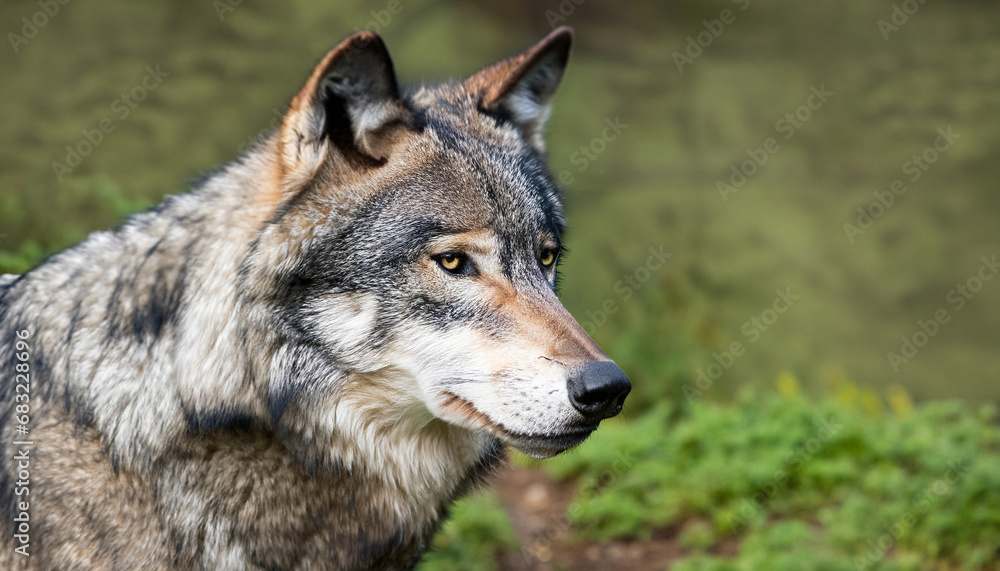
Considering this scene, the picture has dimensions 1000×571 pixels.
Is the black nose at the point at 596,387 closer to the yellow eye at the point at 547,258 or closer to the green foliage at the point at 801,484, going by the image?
the yellow eye at the point at 547,258

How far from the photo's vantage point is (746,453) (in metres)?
5.86

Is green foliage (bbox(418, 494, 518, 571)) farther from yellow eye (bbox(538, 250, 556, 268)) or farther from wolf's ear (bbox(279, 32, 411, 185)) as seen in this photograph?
wolf's ear (bbox(279, 32, 411, 185))

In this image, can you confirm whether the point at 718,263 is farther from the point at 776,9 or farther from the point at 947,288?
the point at 776,9

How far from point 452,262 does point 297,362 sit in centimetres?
59

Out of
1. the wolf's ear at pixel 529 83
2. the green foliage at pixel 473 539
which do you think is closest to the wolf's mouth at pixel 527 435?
the wolf's ear at pixel 529 83

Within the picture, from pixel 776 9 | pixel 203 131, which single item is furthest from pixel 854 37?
pixel 203 131

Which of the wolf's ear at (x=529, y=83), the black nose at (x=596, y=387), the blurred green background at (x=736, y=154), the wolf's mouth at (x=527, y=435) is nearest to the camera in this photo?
the black nose at (x=596, y=387)

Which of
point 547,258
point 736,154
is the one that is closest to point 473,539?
point 547,258

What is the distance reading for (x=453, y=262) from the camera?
2764 mm

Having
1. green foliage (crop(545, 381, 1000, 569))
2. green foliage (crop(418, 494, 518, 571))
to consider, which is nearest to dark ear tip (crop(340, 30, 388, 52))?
green foliage (crop(418, 494, 518, 571))

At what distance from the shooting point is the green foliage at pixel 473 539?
464 centimetres

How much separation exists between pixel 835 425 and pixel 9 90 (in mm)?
6295

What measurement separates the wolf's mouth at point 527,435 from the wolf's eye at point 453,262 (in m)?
0.41

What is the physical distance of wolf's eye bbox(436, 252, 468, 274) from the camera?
2.75 meters
